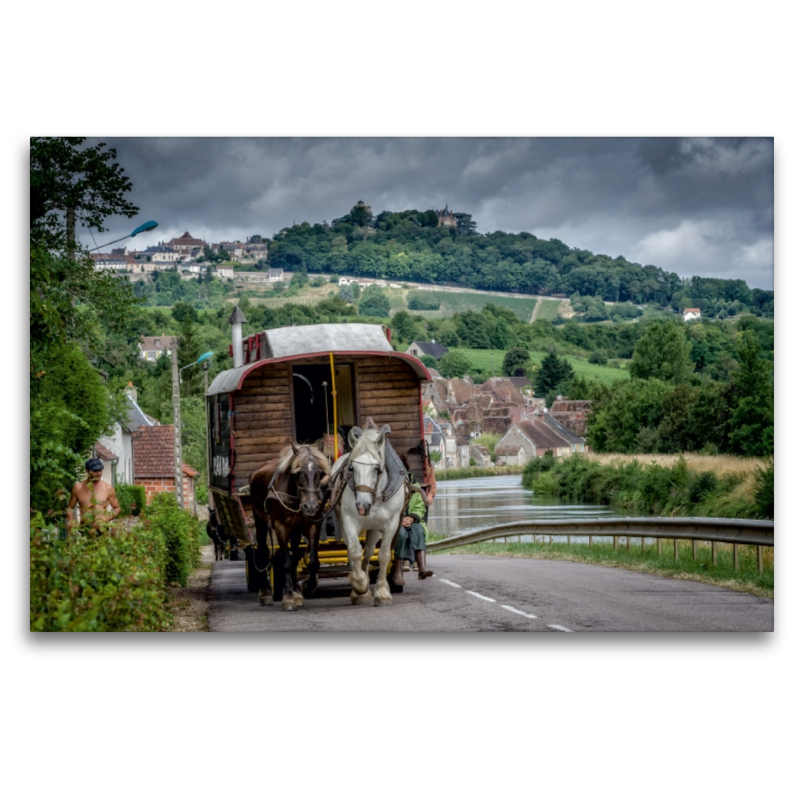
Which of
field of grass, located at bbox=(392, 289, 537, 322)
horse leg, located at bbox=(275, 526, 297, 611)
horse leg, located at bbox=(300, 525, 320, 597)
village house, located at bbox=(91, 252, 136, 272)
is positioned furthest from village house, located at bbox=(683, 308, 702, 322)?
village house, located at bbox=(91, 252, 136, 272)

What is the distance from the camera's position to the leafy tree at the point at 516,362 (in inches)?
420

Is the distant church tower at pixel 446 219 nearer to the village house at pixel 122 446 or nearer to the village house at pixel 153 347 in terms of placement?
the village house at pixel 153 347

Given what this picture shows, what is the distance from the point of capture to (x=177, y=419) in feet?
36.1

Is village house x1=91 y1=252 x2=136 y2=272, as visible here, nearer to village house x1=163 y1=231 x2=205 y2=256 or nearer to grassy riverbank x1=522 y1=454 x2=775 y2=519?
village house x1=163 y1=231 x2=205 y2=256

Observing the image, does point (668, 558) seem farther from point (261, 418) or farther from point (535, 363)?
point (261, 418)

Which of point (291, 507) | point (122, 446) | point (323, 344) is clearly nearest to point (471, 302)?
point (323, 344)

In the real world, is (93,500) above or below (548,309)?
below

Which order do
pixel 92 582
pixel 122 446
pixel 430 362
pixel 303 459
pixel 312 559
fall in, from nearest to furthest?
pixel 92 582, pixel 303 459, pixel 312 559, pixel 430 362, pixel 122 446

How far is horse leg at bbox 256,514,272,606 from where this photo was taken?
1062 cm

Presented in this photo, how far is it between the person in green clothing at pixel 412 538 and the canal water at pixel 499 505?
0.18 meters

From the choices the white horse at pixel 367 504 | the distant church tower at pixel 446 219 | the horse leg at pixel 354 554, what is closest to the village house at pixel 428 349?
the white horse at pixel 367 504

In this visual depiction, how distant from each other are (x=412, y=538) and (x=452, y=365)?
5.21 ft

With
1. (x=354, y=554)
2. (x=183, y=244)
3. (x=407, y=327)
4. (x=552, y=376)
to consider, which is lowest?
(x=354, y=554)

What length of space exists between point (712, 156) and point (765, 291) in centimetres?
122
